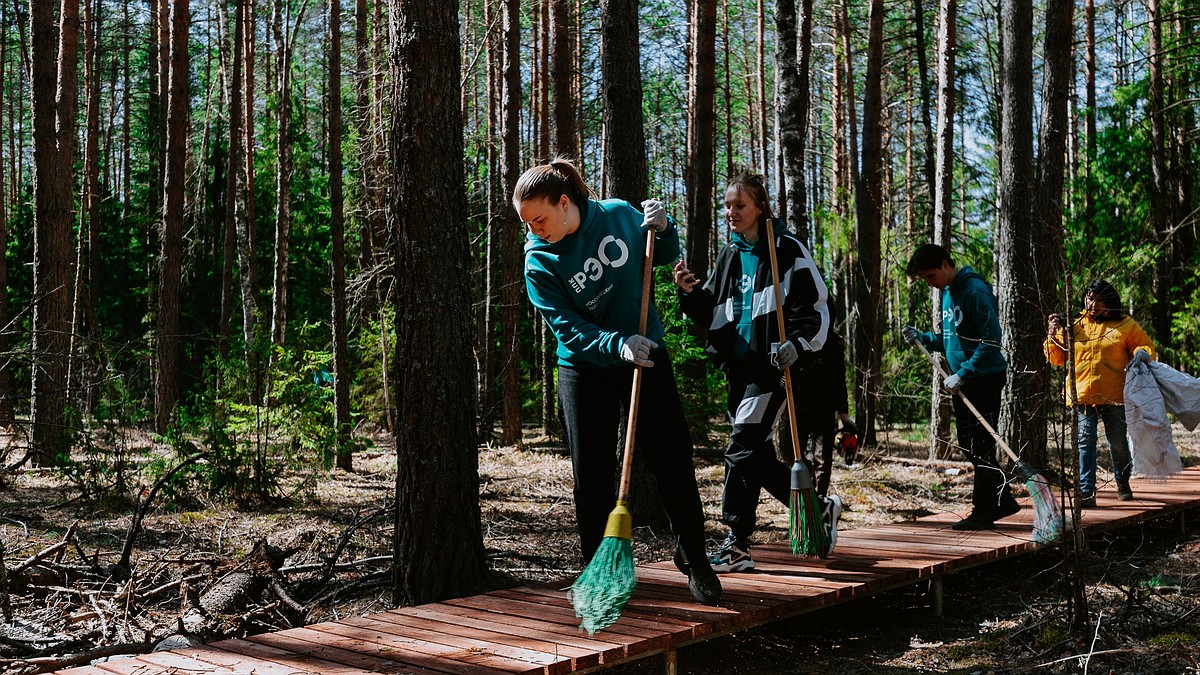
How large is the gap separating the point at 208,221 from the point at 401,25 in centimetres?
2465

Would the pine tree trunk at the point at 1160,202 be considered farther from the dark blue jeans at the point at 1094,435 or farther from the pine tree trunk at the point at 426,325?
the pine tree trunk at the point at 426,325

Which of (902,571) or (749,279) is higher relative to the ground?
(749,279)

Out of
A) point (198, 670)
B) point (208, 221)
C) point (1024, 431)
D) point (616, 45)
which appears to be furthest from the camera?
point (208, 221)

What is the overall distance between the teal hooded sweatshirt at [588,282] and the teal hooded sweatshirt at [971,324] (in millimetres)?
2793

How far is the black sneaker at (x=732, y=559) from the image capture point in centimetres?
525

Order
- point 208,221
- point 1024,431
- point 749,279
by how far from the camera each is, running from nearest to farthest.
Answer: point 749,279, point 1024,431, point 208,221

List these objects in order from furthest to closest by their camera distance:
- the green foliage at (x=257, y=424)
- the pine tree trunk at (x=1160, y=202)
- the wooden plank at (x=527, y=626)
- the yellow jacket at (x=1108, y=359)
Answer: the pine tree trunk at (x=1160, y=202), the green foliage at (x=257, y=424), the yellow jacket at (x=1108, y=359), the wooden plank at (x=527, y=626)

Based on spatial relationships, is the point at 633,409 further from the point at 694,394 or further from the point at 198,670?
the point at 694,394

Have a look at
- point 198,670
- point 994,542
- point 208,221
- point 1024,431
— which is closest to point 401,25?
point 198,670

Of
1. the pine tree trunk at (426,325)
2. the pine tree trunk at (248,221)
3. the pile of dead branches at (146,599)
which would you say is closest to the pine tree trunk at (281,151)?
the pine tree trunk at (248,221)

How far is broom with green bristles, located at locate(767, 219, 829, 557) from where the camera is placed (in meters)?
4.92

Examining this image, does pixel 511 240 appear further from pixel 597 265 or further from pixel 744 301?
pixel 597 265

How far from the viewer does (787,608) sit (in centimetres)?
459

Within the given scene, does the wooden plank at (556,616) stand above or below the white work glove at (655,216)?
below
